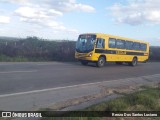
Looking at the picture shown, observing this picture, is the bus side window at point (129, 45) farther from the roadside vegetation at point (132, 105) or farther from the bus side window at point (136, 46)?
the roadside vegetation at point (132, 105)

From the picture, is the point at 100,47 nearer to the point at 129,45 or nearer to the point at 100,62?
the point at 100,62

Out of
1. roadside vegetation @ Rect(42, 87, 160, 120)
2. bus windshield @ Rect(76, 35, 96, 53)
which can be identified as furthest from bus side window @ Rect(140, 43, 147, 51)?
roadside vegetation @ Rect(42, 87, 160, 120)

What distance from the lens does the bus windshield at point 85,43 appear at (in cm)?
2453

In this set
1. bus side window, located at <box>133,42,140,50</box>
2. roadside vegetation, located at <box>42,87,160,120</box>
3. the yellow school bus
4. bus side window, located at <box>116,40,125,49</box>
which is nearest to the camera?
roadside vegetation, located at <box>42,87,160,120</box>

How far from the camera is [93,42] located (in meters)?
24.4

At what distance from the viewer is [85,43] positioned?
82.1 feet

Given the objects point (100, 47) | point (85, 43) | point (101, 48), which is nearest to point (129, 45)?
point (101, 48)

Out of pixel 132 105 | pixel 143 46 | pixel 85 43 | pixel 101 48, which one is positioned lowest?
pixel 132 105

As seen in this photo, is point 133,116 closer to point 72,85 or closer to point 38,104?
point 38,104

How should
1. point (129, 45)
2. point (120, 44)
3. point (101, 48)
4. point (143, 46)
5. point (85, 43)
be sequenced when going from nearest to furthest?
point (101, 48)
point (85, 43)
point (120, 44)
point (129, 45)
point (143, 46)

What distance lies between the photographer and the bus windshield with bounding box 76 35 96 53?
24530mm

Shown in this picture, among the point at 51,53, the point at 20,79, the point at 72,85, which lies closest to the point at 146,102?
the point at 72,85

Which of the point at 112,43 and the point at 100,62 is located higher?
the point at 112,43

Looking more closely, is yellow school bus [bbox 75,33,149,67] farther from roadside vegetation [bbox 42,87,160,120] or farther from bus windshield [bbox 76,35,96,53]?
roadside vegetation [bbox 42,87,160,120]
